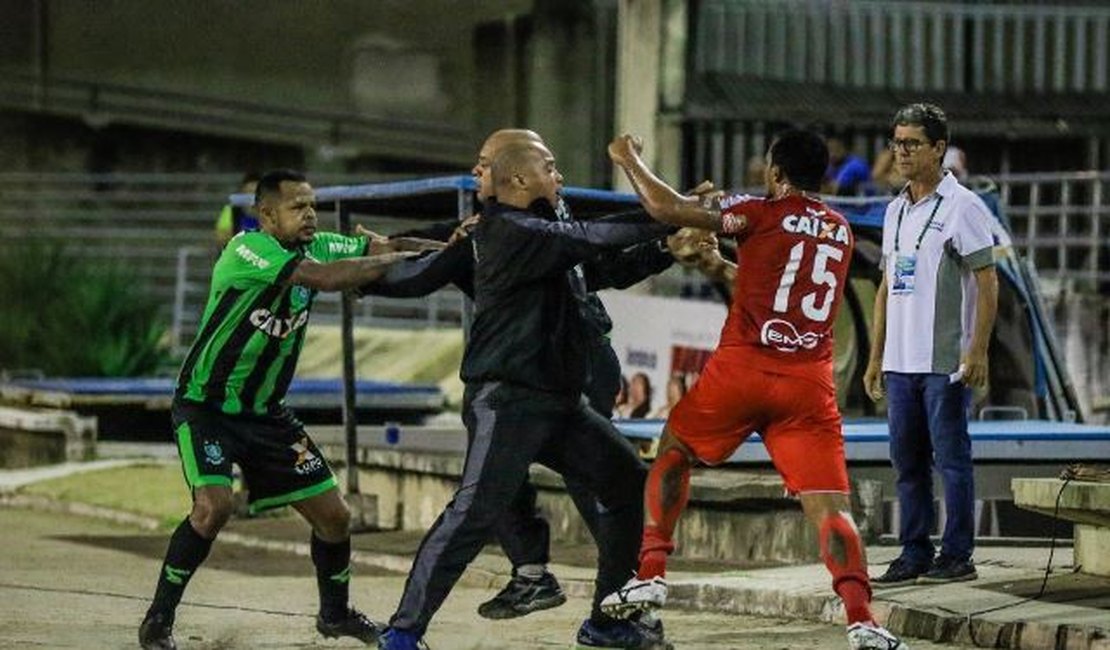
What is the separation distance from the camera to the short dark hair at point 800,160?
10.3m

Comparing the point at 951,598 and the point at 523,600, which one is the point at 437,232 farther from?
the point at 951,598

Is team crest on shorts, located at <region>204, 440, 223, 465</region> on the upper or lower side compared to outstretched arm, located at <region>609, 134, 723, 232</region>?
lower

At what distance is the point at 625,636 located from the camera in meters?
10.5

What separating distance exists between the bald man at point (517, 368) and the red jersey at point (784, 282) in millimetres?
459

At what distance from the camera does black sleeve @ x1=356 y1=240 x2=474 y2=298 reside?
10242 mm

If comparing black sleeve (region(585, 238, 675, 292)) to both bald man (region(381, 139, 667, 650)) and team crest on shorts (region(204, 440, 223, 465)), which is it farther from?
team crest on shorts (region(204, 440, 223, 465))

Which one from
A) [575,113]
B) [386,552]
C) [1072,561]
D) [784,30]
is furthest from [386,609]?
[575,113]

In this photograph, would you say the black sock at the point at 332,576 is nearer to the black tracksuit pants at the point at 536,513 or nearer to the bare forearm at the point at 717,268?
the black tracksuit pants at the point at 536,513

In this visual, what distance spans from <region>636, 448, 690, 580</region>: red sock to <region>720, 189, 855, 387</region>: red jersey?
498mm

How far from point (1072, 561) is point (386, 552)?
383 centimetres

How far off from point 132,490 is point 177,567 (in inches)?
304

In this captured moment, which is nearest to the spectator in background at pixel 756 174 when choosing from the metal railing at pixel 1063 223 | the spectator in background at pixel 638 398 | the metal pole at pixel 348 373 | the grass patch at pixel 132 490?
the metal railing at pixel 1063 223

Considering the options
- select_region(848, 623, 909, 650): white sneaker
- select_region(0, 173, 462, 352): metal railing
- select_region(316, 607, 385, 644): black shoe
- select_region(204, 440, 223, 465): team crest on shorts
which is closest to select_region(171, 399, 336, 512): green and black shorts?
select_region(204, 440, 223, 465): team crest on shorts

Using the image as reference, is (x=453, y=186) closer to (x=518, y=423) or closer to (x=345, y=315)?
(x=345, y=315)
